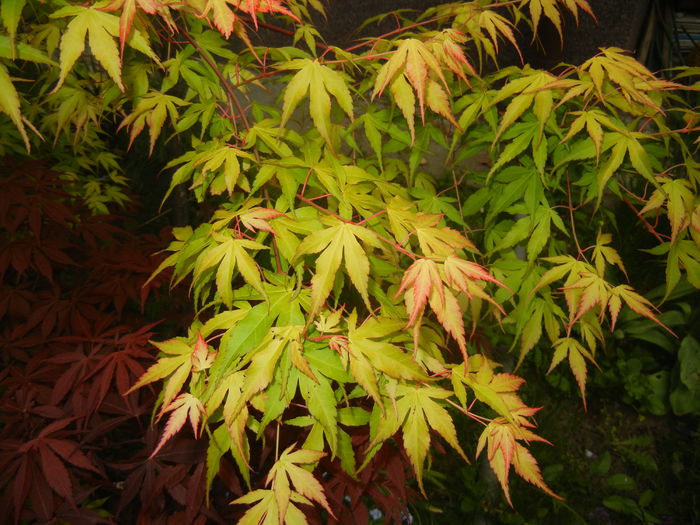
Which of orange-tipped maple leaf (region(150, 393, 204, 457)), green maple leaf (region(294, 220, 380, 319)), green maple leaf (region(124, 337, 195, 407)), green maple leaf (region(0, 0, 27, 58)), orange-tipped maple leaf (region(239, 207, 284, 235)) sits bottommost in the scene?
orange-tipped maple leaf (region(150, 393, 204, 457))

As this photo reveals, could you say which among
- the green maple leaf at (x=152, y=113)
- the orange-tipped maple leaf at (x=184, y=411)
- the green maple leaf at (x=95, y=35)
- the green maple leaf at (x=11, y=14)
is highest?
the green maple leaf at (x=11, y=14)

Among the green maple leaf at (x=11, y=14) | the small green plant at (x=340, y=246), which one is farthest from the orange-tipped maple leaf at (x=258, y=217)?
the green maple leaf at (x=11, y=14)

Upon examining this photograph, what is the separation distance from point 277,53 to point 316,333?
0.75 meters

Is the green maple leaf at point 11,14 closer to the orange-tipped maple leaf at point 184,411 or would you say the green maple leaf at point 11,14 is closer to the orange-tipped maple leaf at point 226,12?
the orange-tipped maple leaf at point 226,12

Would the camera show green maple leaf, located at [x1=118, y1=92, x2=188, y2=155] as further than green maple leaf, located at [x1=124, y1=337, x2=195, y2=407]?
Yes

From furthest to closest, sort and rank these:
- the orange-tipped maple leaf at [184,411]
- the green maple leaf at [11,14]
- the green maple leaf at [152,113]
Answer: the green maple leaf at [152,113], the orange-tipped maple leaf at [184,411], the green maple leaf at [11,14]

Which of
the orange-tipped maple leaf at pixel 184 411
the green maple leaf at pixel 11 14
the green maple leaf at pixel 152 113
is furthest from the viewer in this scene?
the green maple leaf at pixel 152 113

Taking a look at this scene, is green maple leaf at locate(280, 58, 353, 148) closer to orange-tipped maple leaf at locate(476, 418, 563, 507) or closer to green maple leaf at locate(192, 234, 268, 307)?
green maple leaf at locate(192, 234, 268, 307)

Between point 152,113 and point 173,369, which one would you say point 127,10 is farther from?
point 173,369

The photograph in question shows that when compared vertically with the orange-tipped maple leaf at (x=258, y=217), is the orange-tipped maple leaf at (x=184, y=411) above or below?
below

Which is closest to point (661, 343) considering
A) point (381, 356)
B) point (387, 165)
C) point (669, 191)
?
point (669, 191)

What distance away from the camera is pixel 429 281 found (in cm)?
79

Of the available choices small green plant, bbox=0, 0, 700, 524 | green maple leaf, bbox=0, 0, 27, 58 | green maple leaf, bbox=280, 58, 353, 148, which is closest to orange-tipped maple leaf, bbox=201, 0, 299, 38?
small green plant, bbox=0, 0, 700, 524

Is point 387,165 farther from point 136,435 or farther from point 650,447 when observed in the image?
point 650,447
